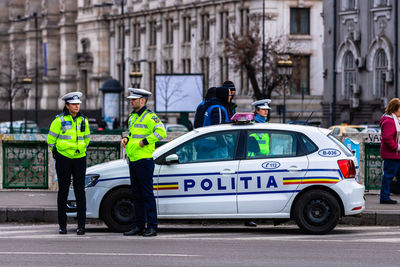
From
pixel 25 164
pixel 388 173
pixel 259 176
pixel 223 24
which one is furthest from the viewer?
pixel 223 24

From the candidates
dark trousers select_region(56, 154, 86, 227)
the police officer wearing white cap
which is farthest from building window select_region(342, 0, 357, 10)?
dark trousers select_region(56, 154, 86, 227)

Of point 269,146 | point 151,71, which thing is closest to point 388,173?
point 269,146

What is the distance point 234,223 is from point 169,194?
8.18ft

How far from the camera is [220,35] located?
80.8m

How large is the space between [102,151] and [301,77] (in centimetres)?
5274

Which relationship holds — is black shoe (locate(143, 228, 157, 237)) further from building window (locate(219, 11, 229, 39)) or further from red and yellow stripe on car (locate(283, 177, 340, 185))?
building window (locate(219, 11, 229, 39))

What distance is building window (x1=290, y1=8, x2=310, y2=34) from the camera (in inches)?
3017

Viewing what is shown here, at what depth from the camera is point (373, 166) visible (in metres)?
23.2

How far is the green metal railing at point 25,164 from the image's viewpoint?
942 inches

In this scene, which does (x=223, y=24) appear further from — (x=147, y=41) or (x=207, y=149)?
(x=207, y=149)

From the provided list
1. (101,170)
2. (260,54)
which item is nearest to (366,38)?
(260,54)

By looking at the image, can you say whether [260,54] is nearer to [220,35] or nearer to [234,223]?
[220,35]

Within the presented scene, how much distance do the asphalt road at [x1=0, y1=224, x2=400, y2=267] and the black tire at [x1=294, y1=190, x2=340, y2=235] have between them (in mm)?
163

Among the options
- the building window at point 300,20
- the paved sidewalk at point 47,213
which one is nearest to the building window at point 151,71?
the building window at point 300,20
